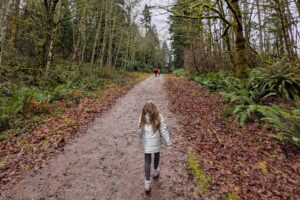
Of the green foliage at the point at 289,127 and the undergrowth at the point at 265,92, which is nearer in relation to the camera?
the green foliage at the point at 289,127

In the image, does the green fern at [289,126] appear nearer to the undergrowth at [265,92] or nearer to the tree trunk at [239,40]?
the undergrowth at [265,92]

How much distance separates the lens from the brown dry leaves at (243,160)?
3496 mm

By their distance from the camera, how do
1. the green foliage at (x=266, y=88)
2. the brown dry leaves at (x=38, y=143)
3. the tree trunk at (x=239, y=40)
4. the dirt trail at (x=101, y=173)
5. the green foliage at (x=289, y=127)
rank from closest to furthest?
the dirt trail at (x=101, y=173) → the brown dry leaves at (x=38, y=143) → the green foliage at (x=289, y=127) → the green foliage at (x=266, y=88) → the tree trunk at (x=239, y=40)

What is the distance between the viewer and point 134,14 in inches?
898

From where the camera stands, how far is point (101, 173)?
13.3ft

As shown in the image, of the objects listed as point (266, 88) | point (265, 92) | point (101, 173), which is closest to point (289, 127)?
point (265, 92)

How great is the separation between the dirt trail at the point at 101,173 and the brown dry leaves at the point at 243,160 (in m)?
0.70

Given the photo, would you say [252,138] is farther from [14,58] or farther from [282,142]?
[14,58]

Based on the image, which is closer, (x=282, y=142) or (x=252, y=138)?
(x=282, y=142)

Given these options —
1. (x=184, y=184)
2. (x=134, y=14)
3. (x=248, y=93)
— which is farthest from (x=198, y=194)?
(x=134, y=14)

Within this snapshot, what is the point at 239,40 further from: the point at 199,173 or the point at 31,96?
the point at 31,96

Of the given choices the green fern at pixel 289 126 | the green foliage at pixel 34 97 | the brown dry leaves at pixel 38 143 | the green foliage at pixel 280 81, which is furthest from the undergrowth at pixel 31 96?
the green foliage at pixel 280 81

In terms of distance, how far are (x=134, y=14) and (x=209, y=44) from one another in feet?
35.8

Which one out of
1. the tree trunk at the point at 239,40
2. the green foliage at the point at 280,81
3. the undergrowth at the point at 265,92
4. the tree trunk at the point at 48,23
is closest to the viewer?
the undergrowth at the point at 265,92
